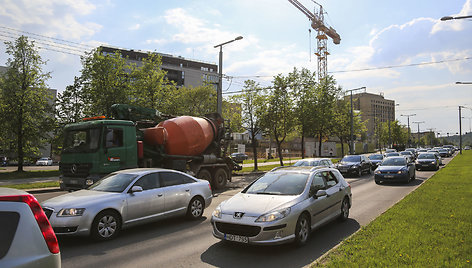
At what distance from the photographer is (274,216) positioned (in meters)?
5.52

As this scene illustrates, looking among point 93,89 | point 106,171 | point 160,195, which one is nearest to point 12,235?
point 160,195

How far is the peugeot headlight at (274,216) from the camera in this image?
5.47 m

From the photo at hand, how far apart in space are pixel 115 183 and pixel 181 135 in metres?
6.43

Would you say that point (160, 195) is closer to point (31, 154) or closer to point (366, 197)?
point (366, 197)

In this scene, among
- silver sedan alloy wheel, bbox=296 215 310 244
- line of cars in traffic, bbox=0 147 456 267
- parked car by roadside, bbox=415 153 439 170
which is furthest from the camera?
parked car by roadside, bbox=415 153 439 170

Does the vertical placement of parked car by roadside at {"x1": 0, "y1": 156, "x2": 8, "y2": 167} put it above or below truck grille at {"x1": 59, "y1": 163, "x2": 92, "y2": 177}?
below

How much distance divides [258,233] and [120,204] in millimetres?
3106

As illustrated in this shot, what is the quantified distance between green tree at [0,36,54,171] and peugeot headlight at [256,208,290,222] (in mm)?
25183

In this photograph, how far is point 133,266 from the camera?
510cm

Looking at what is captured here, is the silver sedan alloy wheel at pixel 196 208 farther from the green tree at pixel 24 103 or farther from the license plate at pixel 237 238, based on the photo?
the green tree at pixel 24 103

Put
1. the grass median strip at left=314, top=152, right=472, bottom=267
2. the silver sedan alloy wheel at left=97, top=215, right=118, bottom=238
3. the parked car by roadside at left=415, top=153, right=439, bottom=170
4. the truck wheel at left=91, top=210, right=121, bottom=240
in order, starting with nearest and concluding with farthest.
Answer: the grass median strip at left=314, top=152, right=472, bottom=267, the truck wheel at left=91, top=210, right=121, bottom=240, the silver sedan alloy wheel at left=97, top=215, right=118, bottom=238, the parked car by roadside at left=415, top=153, right=439, bottom=170

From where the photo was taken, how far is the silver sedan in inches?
239

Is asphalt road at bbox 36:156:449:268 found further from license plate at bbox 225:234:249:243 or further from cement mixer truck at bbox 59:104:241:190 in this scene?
cement mixer truck at bbox 59:104:241:190

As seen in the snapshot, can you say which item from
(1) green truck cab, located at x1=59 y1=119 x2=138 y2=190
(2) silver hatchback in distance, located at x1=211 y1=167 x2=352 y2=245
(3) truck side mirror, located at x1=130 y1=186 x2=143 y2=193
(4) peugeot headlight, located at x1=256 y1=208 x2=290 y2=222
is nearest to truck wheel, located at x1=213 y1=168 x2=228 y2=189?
(1) green truck cab, located at x1=59 y1=119 x2=138 y2=190
